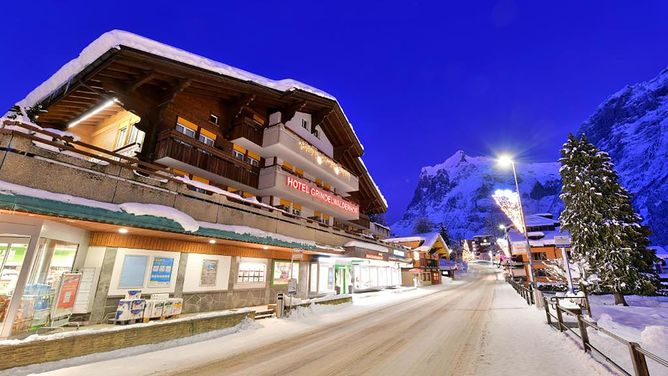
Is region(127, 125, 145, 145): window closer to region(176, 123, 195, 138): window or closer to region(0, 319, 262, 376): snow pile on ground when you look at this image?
region(176, 123, 195, 138): window

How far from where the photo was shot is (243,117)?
21.9 metres

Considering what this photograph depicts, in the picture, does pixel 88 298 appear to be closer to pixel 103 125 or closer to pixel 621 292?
pixel 103 125

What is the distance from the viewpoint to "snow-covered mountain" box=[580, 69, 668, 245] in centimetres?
9662

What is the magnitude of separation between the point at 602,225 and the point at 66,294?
3618 centimetres

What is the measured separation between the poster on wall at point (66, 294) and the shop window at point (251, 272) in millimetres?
7498

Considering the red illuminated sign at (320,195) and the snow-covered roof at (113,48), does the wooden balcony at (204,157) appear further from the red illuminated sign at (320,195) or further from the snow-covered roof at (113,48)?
the snow-covered roof at (113,48)

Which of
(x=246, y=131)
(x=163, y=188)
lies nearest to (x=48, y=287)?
(x=163, y=188)

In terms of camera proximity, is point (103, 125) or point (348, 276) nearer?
point (103, 125)

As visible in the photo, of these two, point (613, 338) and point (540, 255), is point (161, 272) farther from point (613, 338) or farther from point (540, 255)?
point (540, 255)

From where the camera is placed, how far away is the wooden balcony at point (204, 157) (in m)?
16.9

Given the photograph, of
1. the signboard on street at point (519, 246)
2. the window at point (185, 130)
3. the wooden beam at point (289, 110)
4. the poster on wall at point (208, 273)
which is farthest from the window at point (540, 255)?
the window at point (185, 130)

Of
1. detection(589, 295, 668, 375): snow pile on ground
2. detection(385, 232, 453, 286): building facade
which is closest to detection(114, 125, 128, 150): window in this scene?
detection(589, 295, 668, 375): snow pile on ground

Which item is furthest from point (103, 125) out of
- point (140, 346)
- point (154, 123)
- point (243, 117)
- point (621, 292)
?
point (621, 292)

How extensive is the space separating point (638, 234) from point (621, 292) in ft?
17.4
